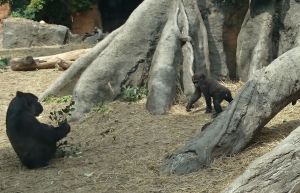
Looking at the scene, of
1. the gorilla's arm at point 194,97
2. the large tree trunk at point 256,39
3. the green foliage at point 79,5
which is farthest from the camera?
the green foliage at point 79,5

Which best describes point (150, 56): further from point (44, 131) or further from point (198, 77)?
point (44, 131)

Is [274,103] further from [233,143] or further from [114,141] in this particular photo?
[114,141]

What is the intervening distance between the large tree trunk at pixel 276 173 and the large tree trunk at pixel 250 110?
63.8 inches

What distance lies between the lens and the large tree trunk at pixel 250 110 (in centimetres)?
778

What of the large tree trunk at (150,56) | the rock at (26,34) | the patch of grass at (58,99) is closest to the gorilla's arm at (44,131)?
the large tree trunk at (150,56)

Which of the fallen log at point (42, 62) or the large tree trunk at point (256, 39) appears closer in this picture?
the large tree trunk at point (256, 39)

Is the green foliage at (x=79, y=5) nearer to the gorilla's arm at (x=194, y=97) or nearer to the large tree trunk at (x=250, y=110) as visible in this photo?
the gorilla's arm at (x=194, y=97)

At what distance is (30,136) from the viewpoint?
8.93 metres

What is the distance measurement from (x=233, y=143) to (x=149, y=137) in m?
1.92

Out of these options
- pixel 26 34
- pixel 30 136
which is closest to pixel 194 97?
pixel 30 136

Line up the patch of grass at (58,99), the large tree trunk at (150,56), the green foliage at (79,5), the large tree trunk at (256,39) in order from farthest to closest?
the green foliage at (79,5)
the patch of grass at (58,99)
the large tree trunk at (256,39)
the large tree trunk at (150,56)

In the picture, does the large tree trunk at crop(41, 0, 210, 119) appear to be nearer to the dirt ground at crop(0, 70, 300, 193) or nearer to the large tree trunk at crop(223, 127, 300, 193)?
the dirt ground at crop(0, 70, 300, 193)

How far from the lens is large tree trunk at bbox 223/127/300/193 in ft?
19.5

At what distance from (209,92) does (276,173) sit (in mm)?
4738
